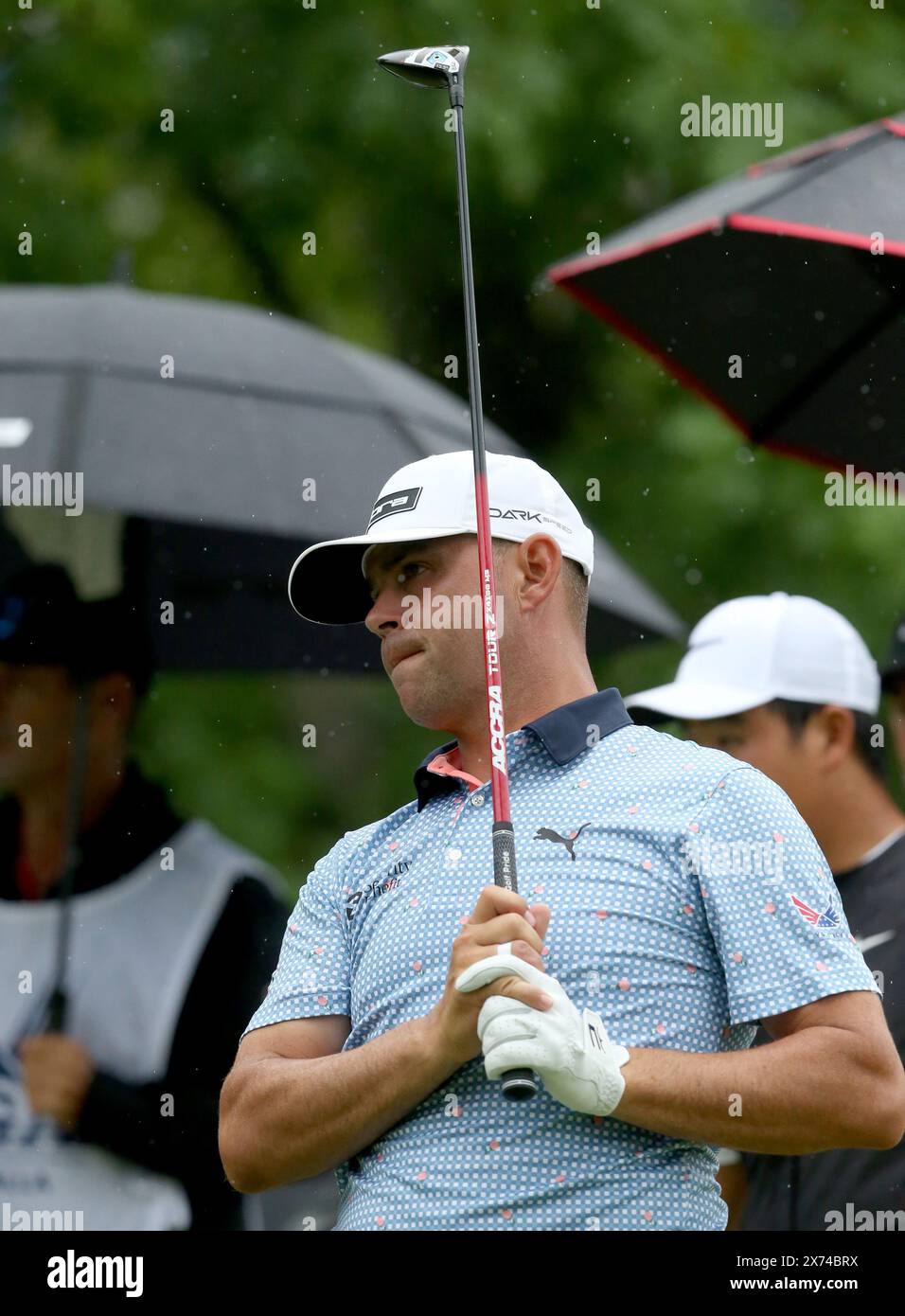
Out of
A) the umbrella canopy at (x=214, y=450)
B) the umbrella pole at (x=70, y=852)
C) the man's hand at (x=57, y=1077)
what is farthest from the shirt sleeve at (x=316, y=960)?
the umbrella canopy at (x=214, y=450)

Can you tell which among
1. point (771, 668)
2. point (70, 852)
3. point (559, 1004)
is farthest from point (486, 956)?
point (70, 852)

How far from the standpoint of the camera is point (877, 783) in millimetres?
3785

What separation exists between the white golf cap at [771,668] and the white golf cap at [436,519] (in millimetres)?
1048

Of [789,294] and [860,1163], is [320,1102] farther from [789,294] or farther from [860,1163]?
[789,294]

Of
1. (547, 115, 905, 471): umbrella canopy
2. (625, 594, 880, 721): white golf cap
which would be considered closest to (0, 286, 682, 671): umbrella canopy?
(625, 594, 880, 721): white golf cap

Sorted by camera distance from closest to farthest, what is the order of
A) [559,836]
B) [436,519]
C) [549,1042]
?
1. [549,1042]
2. [559,836]
3. [436,519]

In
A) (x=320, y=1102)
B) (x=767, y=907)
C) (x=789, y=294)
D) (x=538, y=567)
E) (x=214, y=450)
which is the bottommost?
(x=320, y=1102)

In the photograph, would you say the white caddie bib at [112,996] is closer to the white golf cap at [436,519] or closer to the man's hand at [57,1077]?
the man's hand at [57,1077]

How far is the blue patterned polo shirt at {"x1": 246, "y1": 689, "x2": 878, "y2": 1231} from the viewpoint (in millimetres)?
2297

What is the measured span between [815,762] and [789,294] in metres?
1.01

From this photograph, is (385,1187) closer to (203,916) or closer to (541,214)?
(203,916)

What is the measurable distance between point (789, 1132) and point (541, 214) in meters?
5.56

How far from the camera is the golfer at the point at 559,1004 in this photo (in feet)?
7.38

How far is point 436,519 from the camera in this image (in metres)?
2.78
